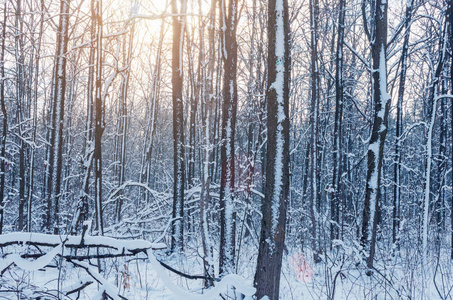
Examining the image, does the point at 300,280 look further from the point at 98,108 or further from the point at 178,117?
the point at 98,108

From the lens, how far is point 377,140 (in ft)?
23.9

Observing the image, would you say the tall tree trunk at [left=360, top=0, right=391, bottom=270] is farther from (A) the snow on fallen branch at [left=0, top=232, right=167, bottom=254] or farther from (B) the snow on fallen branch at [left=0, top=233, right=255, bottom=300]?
(A) the snow on fallen branch at [left=0, top=232, right=167, bottom=254]

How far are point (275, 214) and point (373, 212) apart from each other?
418 centimetres

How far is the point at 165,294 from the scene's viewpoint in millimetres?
5102

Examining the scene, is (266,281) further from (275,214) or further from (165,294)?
(165,294)

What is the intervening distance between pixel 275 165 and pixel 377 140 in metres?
4.23

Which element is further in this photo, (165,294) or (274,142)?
(165,294)

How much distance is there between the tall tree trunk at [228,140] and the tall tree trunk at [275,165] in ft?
4.20

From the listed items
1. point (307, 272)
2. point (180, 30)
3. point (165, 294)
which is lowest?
point (307, 272)

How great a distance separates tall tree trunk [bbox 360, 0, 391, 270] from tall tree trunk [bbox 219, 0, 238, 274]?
3.63m

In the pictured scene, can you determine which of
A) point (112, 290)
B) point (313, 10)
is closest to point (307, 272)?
point (112, 290)

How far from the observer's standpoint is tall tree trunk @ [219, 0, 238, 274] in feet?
17.9

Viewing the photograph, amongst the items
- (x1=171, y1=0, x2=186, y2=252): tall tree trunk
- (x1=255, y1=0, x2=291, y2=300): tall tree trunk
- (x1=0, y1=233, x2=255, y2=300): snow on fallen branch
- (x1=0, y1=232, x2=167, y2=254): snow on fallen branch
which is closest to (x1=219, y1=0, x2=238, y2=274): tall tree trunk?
(x1=255, y1=0, x2=291, y2=300): tall tree trunk

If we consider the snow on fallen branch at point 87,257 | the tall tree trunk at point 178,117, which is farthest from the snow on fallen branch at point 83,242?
the tall tree trunk at point 178,117
